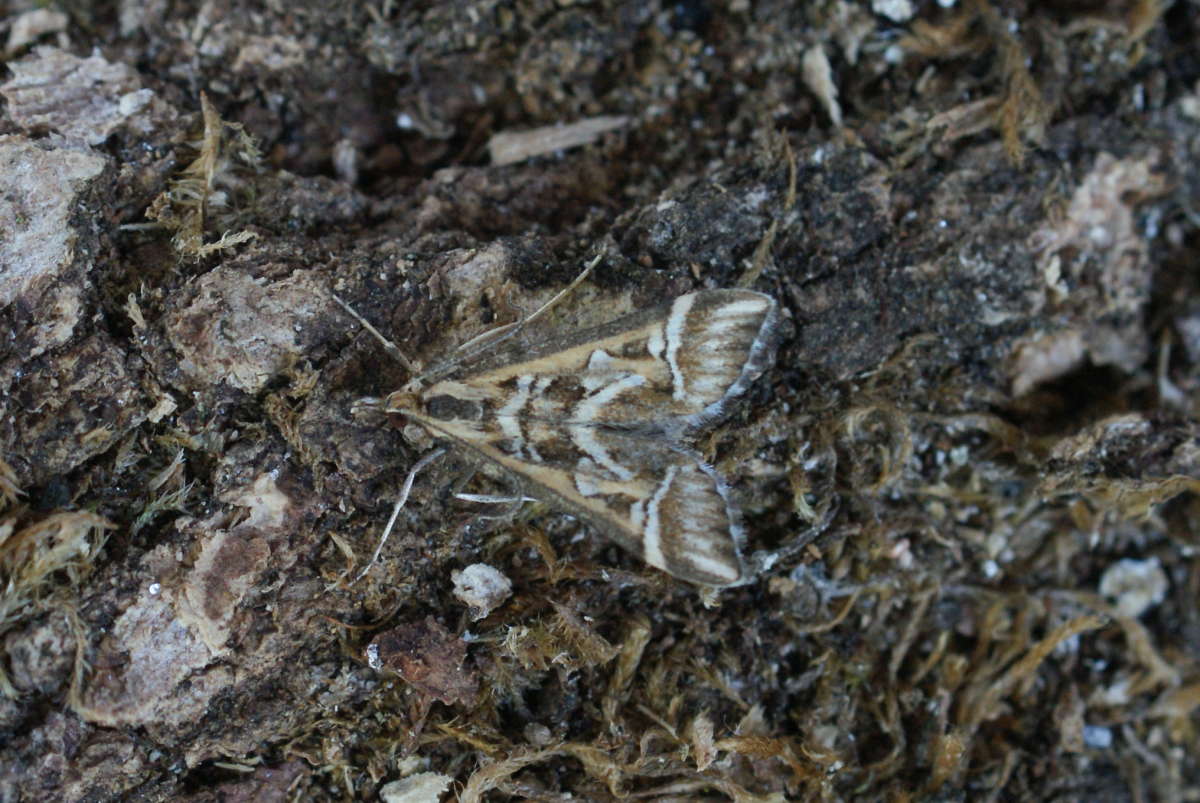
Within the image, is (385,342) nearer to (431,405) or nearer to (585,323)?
(431,405)

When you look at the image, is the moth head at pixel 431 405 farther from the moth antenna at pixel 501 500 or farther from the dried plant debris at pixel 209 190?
the dried plant debris at pixel 209 190

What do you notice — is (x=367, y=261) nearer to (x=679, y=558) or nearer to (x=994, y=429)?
(x=679, y=558)

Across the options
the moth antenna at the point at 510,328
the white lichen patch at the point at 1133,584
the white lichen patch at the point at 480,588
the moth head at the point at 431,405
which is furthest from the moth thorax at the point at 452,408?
the white lichen patch at the point at 1133,584

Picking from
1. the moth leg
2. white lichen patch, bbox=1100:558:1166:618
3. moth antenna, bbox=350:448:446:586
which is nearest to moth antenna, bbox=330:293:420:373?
moth antenna, bbox=350:448:446:586

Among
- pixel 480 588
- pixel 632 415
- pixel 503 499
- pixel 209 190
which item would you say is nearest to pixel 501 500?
pixel 503 499

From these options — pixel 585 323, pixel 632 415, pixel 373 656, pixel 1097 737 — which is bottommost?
pixel 1097 737

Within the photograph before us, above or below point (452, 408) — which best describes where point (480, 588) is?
below
